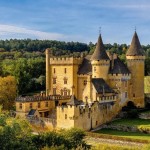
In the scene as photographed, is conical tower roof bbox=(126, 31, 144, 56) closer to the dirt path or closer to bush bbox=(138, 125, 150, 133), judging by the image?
bush bbox=(138, 125, 150, 133)

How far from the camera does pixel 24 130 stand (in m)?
37.0

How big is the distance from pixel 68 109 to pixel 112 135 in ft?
19.7

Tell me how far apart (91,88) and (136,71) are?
7.92 meters

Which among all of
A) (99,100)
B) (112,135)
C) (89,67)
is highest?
(89,67)

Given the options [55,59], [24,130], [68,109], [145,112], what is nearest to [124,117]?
[145,112]

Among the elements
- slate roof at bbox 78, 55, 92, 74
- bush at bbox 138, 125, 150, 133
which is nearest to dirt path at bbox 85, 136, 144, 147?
bush at bbox 138, 125, 150, 133

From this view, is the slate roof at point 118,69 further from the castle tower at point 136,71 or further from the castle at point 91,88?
the castle tower at point 136,71

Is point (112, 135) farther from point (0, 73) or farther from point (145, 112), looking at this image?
point (0, 73)

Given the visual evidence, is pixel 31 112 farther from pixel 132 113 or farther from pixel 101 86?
pixel 132 113

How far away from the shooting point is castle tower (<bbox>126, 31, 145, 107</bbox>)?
56.7 meters

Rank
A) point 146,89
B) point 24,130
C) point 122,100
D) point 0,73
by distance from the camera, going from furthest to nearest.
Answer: point 0,73
point 146,89
point 122,100
point 24,130

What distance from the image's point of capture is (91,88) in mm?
52344

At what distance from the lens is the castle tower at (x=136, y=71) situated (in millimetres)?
56719

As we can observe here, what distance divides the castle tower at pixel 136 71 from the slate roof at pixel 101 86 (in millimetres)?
4451
